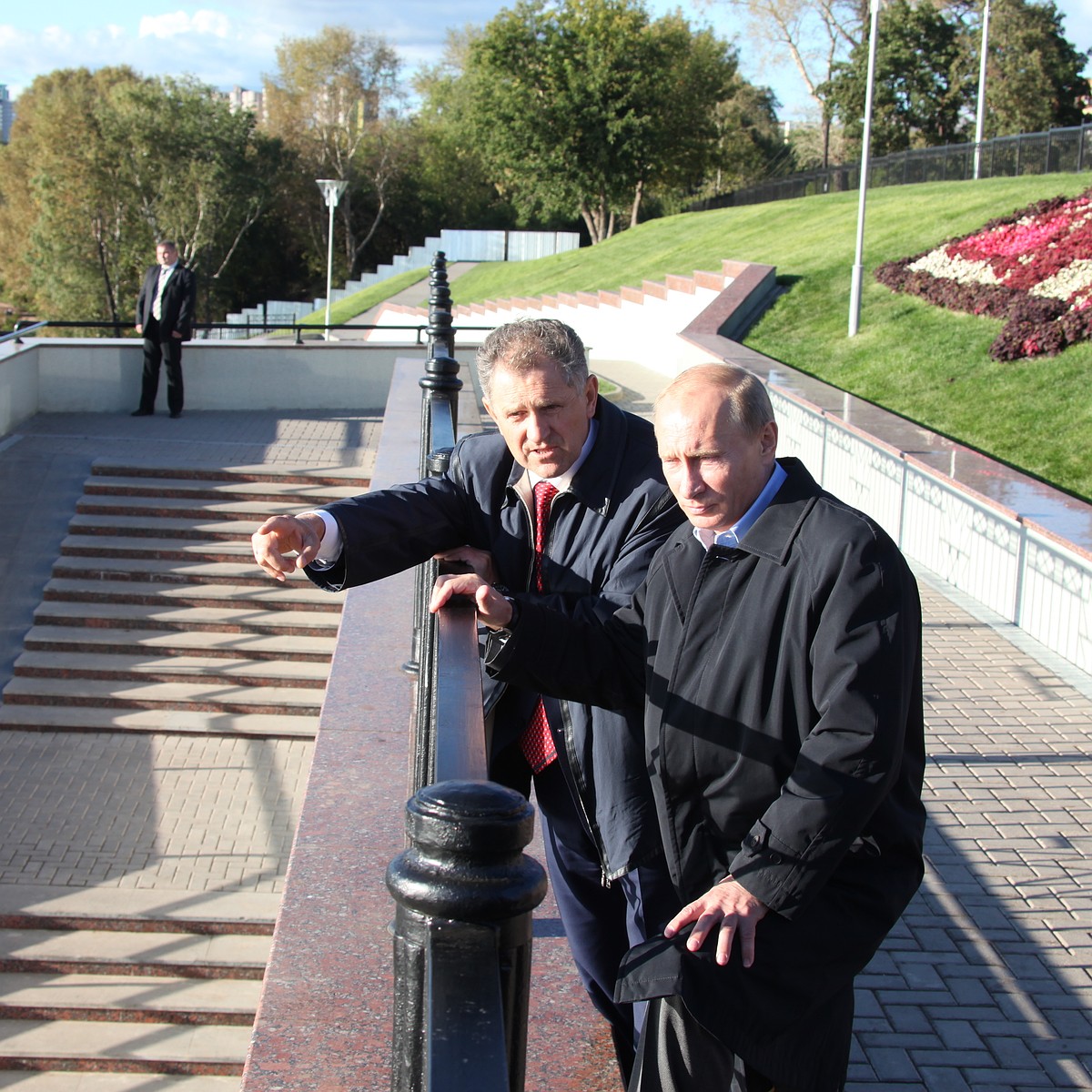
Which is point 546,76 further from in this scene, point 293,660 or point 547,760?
point 547,760

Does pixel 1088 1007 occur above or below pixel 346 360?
below

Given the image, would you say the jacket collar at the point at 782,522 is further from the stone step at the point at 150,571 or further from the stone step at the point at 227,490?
the stone step at the point at 227,490

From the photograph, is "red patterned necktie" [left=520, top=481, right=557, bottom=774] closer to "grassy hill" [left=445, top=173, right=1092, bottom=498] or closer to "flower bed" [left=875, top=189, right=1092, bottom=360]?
"grassy hill" [left=445, top=173, right=1092, bottom=498]

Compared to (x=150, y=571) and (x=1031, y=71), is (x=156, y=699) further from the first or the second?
(x=1031, y=71)

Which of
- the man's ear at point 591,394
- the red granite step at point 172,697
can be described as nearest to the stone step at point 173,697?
the red granite step at point 172,697

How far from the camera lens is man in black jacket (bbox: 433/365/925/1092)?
6.43ft

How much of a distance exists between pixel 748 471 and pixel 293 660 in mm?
9377

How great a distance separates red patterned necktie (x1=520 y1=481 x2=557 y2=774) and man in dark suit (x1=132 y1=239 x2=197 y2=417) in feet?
40.0

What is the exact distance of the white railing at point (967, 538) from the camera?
7523mm

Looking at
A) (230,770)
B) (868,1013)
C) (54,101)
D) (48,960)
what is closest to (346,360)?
(230,770)

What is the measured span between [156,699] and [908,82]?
39.2 m

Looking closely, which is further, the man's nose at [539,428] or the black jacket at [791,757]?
the man's nose at [539,428]

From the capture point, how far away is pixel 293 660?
36.6ft

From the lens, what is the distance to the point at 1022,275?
51.0 feet
